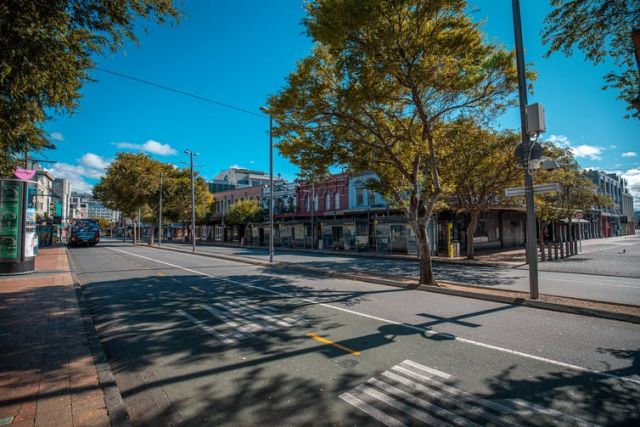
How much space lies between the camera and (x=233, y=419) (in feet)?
10.9

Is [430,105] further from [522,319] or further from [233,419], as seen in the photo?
[233,419]

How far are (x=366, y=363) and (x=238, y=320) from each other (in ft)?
10.5

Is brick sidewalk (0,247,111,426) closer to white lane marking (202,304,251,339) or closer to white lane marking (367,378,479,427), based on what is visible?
white lane marking (202,304,251,339)

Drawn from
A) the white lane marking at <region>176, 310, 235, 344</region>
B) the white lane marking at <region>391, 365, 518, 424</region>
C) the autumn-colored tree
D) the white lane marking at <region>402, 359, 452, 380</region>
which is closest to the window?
the autumn-colored tree

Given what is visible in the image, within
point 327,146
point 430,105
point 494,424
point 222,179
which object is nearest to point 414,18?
point 430,105

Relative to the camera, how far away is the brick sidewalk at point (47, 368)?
10.9ft

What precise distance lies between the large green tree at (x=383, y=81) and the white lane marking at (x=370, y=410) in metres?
8.08

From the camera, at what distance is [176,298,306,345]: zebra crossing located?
5.96m

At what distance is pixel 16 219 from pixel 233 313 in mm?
12173

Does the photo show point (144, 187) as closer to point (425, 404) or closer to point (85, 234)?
point (85, 234)

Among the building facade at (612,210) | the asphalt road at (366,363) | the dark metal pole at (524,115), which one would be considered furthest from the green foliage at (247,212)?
the building facade at (612,210)

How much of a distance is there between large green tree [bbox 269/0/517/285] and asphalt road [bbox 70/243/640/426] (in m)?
5.06

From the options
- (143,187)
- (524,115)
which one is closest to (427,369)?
(524,115)

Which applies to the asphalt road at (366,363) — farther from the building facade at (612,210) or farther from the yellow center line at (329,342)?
the building facade at (612,210)
